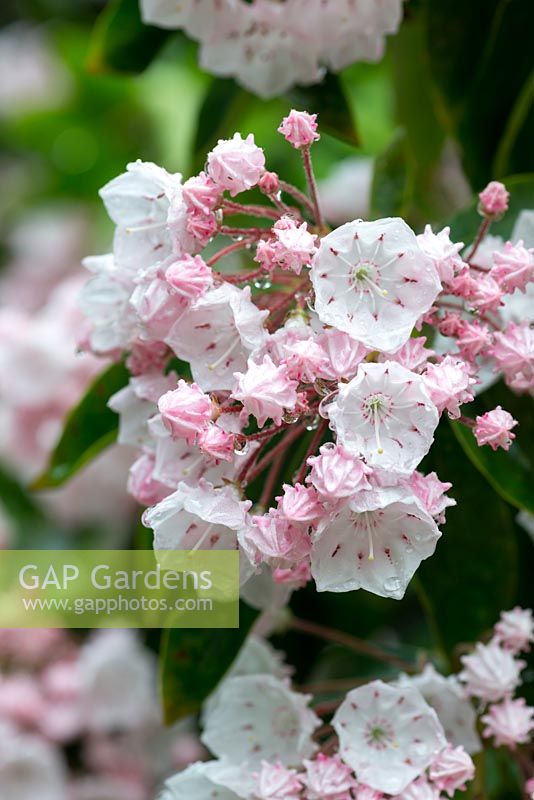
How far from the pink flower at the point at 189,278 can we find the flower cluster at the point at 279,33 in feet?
1.71

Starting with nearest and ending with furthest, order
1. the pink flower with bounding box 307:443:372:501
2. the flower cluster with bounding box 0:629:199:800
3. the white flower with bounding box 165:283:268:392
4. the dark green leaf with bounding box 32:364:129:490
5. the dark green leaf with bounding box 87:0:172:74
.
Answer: the pink flower with bounding box 307:443:372:501, the white flower with bounding box 165:283:268:392, the dark green leaf with bounding box 32:364:129:490, the dark green leaf with bounding box 87:0:172:74, the flower cluster with bounding box 0:629:199:800

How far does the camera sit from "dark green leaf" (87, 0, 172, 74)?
1464mm

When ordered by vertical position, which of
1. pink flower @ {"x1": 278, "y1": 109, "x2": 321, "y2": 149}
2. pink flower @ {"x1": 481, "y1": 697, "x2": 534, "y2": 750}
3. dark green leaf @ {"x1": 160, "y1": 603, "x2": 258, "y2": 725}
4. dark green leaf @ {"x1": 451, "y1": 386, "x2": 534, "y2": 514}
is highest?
pink flower @ {"x1": 278, "y1": 109, "x2": 321, "y2": 149}

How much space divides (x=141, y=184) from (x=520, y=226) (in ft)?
1.29

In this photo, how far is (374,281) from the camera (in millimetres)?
931

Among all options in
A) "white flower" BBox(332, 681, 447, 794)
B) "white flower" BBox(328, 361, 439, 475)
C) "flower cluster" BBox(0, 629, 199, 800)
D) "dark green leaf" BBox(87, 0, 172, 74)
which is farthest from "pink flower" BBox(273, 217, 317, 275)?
"flower cluster" BBox(0, 629, 199, 800)

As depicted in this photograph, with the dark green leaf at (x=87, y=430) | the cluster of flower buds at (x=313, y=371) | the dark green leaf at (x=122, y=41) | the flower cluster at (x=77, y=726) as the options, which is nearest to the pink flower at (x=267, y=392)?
the cluster of flower buds at (x=313, y=371)

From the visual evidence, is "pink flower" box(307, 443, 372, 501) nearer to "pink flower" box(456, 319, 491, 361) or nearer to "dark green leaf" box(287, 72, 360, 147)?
"pink flower" box(456, 319, 491, 361)

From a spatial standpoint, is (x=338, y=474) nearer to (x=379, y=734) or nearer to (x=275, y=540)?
(x=275, y=540)

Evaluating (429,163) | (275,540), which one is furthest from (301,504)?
(429,163)

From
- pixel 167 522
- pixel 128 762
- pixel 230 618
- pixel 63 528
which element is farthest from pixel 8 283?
pixel 167 522

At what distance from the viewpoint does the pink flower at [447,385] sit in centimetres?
86

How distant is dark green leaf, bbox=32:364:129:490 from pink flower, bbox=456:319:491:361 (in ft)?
1.61

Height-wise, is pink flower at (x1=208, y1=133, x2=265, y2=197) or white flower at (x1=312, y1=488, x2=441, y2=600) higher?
pink flower at (x1=208, y1=133, x2=265, y2=197)
